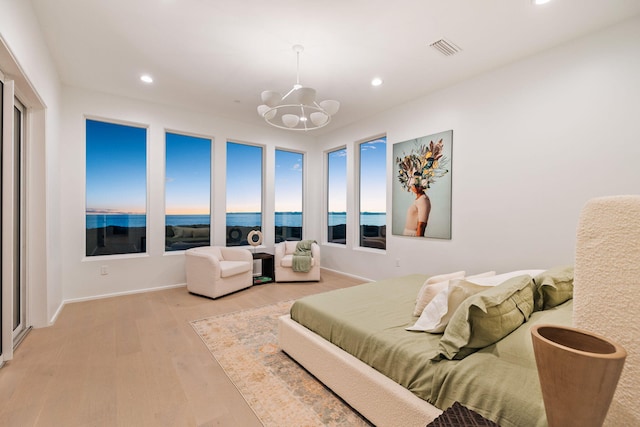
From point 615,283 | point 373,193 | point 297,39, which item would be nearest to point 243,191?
point 373,193

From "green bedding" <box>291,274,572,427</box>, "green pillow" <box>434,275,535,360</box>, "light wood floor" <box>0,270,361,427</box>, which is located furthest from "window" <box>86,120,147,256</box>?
"green pillow" <box>434,275,535,360</box>

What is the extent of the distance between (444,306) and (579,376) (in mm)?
1312

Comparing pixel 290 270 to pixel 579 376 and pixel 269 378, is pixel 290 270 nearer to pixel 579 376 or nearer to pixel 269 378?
pixel 269 378

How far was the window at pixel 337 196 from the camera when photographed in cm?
601

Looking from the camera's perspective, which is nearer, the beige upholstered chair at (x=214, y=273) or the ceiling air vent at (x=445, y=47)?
the ceiling air vent at (x=445, y=47)

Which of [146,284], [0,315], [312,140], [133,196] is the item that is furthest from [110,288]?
[312,140]

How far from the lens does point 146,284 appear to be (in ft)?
15.0

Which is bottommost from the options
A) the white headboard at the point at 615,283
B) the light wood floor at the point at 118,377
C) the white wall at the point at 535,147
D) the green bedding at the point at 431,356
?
the light wood floor at the point at 118,377

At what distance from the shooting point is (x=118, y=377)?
221 cm

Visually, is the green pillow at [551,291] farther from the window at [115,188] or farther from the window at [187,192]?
the window at [115,188]

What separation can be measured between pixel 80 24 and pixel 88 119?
1.99 meters

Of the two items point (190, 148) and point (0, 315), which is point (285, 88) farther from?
point (0, 315)

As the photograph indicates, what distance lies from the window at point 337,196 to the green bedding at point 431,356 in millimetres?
3611

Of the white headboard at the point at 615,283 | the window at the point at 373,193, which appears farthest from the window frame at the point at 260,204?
the white headboard at the point at 615,283
